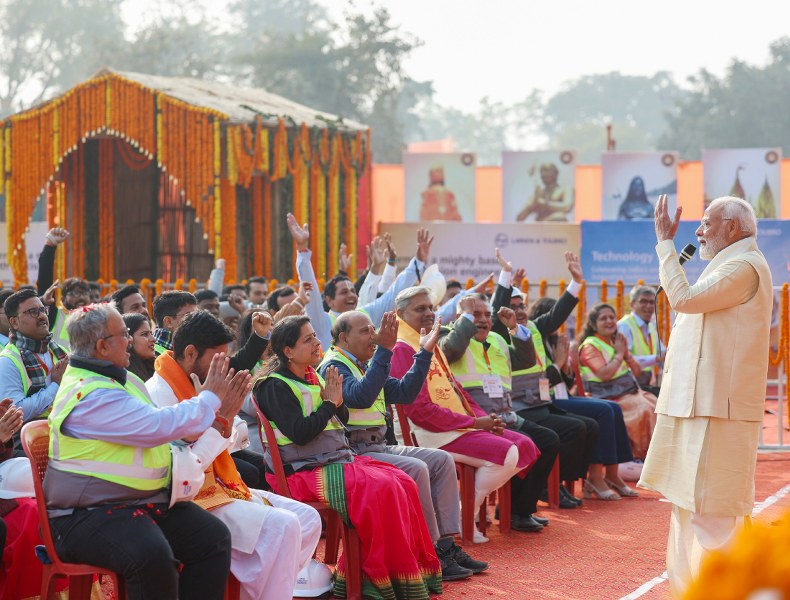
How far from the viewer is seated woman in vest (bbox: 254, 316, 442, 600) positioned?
5633mm

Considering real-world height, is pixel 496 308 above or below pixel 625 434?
above

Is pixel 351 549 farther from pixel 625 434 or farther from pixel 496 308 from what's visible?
pixel 625 434

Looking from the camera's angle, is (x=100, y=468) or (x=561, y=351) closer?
(x=100, y=468)

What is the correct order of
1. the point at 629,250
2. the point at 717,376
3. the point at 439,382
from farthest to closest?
the point at 629,250 → the point at 439,382 → the point at 717,376

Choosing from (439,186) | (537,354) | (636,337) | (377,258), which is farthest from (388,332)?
(439,186)

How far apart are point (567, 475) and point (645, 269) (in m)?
6.99

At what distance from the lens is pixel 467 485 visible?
7.20m

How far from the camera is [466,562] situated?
21.3 ft

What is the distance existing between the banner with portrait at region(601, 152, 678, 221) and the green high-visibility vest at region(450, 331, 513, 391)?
1381cm

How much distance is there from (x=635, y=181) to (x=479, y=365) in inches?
568

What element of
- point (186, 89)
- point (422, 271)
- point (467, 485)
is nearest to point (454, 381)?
point (467, 485)

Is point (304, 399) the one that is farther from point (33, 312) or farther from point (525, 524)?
point (525, 524)

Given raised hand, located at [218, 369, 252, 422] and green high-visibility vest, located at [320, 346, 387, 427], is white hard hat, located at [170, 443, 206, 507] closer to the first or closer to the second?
raised hand, located at [218, 369, 252, 422]

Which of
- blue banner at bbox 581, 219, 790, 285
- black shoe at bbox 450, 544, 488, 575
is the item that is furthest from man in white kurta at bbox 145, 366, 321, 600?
blue banner at bbox 581, 219, 790, 285
